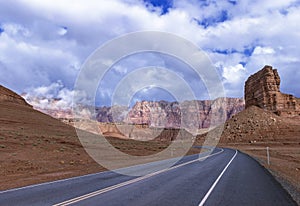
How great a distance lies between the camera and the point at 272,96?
422 ft

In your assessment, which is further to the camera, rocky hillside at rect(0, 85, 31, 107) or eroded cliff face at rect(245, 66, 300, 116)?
eroded cliff face at rect(245, 66, 300, 116)

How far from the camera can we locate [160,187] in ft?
40.5

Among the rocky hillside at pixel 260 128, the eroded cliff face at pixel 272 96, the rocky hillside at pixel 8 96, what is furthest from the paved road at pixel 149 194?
the eroded cliff face at pixel 272 96

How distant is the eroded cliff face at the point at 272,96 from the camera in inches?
5054

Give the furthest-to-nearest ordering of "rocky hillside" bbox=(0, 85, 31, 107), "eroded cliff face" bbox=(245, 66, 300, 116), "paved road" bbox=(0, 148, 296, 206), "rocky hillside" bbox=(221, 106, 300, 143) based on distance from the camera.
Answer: "eroded cliff face" bbox=(245, 66, 300, 116)
"rocky hillside" bbox=(221, 106, 300, 143)
"rocky hillside" bbox=(0, 85, 31, 107)
"paved road" bbox=(0, 148, 296, 206)

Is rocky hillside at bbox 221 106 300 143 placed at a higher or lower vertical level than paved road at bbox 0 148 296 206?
higher

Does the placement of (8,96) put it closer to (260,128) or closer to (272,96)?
(260,128)

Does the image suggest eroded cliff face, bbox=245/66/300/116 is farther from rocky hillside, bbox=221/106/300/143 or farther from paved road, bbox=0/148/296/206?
paved road, bbox=0/148/296/206

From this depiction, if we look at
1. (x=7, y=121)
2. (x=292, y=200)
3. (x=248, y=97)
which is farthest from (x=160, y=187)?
(x=248, y=97)

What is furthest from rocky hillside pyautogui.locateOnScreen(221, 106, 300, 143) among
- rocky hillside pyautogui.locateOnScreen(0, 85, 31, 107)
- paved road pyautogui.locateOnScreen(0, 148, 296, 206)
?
paved road pyautogui.locateOnScreen(0, 148, 296, 206)

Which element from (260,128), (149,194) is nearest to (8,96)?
(149,194)

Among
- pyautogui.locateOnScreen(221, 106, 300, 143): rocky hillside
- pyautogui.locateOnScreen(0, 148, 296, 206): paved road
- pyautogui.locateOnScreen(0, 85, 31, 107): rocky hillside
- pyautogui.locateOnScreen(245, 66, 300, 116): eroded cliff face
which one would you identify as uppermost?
pyautogui.locateOnScreen(245, 66, 300, 116): eroded cliff face

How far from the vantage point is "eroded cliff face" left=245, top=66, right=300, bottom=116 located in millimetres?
128375

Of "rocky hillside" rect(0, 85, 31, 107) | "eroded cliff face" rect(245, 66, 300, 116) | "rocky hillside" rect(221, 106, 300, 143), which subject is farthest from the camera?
"eroded cliff face" rect(245, 66, 300, 116)
